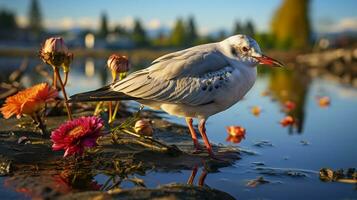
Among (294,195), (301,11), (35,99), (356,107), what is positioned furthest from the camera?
(301,11)

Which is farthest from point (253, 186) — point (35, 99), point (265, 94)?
point (265, 94)

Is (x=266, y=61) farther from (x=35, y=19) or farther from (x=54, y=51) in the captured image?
(x=35, y=19)

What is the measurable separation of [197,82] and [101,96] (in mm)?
614

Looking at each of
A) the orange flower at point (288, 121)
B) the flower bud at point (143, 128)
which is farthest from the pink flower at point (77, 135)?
the orange flower at point (288, 121)

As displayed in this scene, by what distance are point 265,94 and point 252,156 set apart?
4727 millimetres

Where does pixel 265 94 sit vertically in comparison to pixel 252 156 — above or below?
above

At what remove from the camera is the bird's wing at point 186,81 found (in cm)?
259

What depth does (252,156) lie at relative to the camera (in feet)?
9.11

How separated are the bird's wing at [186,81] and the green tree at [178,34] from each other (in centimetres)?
6628

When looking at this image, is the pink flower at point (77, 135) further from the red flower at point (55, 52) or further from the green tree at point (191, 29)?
the green tree at point (191, 29)

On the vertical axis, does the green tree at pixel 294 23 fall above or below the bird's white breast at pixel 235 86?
above

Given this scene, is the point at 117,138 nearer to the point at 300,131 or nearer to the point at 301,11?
the point at 300,131

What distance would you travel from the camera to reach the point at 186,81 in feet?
8.69

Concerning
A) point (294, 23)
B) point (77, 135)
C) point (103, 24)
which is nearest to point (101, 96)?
point (77, 135)
